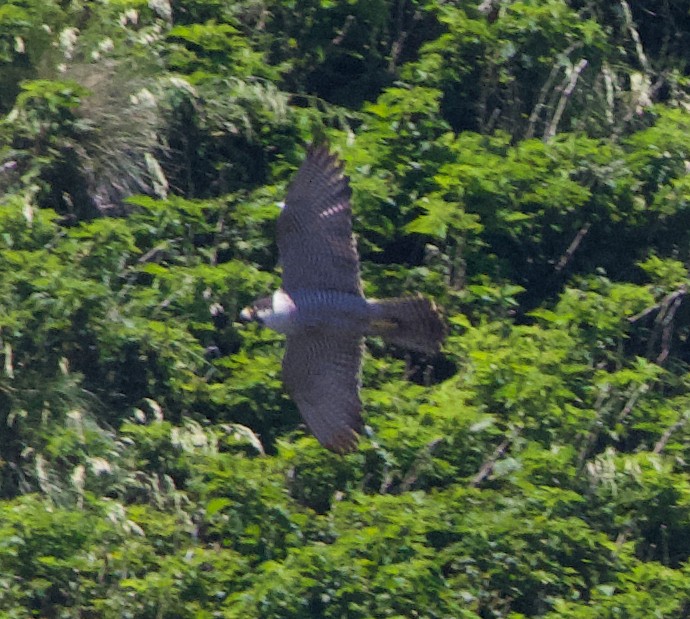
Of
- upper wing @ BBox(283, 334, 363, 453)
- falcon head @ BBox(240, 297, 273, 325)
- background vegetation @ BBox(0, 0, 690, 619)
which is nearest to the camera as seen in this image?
upper wing @ BBox(283, 334, 363, 453)

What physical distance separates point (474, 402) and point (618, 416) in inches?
25.3

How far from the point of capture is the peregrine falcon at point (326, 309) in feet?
23.7

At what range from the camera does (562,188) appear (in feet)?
28.7

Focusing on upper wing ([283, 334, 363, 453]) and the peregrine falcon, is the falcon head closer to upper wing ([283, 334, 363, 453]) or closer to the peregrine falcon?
the peregrine falcon

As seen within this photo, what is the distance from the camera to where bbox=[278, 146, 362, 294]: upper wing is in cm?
728

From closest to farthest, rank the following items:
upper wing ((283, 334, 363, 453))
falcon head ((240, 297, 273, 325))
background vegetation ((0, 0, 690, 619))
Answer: upper wing ((283, 334, 363, 453))
background vegetation ((0, 0, 690, 619))
falcon head ((240, 297, 273, 325))

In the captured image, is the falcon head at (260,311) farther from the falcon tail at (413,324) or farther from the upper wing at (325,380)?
the falcon tail at (413,324)

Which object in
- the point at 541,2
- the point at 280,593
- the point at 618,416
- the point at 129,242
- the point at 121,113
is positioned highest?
the point at 541,2

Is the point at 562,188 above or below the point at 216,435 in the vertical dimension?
above

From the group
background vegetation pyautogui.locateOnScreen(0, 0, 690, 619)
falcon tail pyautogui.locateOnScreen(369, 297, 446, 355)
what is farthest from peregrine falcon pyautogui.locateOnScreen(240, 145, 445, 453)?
background vegetation pyautogui.locateOnScreen(0, 0, 690, 619)

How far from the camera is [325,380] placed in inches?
288

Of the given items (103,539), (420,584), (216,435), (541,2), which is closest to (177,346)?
(216,435)

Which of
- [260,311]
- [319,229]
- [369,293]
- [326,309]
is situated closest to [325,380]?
[326,309]

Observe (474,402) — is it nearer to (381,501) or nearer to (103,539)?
(381,501)
